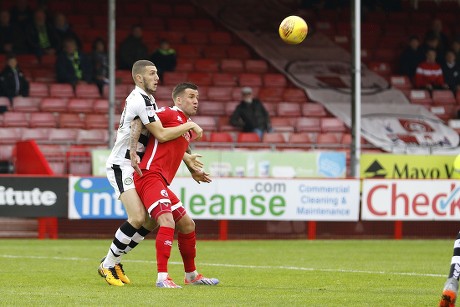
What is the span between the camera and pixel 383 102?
90.8 feet

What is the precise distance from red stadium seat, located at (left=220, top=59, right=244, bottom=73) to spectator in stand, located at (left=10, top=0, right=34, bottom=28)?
192 inches

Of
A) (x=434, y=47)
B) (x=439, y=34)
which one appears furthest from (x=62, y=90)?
(x=439, y=34)

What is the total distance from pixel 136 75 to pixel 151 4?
18.3 metres

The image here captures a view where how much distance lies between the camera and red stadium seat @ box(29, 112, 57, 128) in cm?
2356

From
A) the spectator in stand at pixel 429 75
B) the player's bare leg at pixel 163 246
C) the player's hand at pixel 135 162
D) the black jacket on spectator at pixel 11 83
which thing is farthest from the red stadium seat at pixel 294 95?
the player's bare leg at pixel 163 246

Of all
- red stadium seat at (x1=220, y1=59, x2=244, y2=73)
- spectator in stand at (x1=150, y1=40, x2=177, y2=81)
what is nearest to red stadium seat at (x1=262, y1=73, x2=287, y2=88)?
red stadium seat at (x1=220, y1=59, x2=244, y2=73)

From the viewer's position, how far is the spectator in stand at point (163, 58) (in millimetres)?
25797

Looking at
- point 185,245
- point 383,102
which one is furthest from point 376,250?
point 383,102

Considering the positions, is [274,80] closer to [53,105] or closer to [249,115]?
[249,115]

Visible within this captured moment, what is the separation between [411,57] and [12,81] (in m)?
10.3

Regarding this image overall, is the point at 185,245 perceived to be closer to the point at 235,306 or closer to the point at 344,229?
the point at 235,306

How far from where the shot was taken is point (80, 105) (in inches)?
967

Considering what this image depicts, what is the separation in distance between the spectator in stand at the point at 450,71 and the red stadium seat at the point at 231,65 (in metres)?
5.19

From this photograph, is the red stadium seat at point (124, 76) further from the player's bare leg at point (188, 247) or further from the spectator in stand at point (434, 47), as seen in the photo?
the player's bare leg at point (188, 247)
